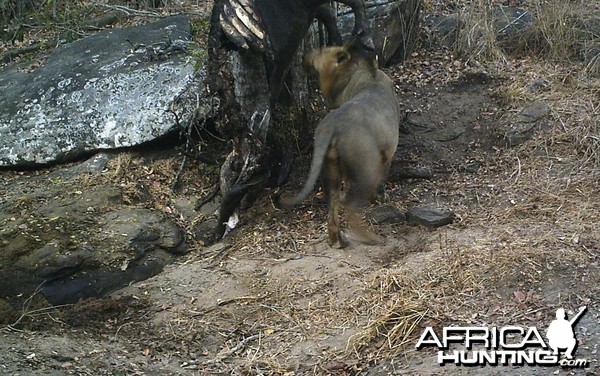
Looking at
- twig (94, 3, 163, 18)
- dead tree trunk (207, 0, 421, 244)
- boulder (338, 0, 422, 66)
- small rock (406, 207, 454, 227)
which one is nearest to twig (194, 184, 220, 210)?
dead tree trunk (207, 0, 421, 244)

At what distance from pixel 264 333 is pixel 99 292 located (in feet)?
4.49

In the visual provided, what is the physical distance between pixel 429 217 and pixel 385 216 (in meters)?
0.34

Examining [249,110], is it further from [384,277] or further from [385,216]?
[384,277]

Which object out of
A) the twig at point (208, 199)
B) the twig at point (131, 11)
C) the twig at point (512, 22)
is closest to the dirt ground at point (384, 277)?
the twig at point (208, 199)

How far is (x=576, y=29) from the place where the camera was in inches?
361

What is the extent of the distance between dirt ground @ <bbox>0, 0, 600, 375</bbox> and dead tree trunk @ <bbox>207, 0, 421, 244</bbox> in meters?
0.22

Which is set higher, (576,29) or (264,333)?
(576,29)

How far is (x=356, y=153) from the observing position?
614 cm

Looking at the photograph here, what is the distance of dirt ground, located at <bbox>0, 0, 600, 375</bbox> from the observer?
5.03 m

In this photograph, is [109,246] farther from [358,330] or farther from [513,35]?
[513,35]

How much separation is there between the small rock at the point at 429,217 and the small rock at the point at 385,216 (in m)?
0.06

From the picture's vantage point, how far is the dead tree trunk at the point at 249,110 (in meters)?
6.68

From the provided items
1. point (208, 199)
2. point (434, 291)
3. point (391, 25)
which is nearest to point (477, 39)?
point (391, 25)

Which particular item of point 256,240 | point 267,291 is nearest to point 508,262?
point 267,291
